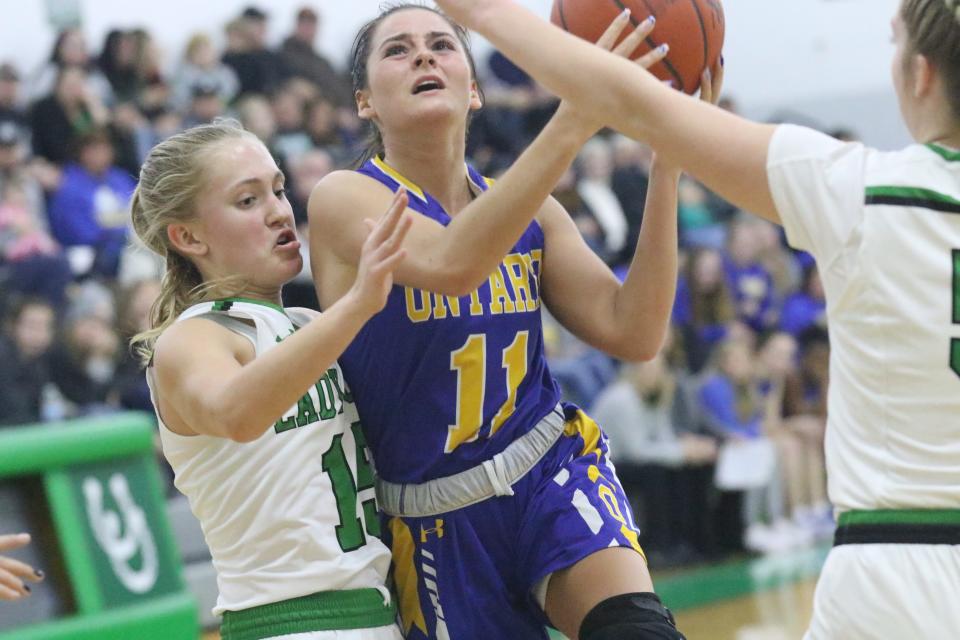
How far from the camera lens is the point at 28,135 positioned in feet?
29.1

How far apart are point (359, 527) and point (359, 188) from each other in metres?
0.77

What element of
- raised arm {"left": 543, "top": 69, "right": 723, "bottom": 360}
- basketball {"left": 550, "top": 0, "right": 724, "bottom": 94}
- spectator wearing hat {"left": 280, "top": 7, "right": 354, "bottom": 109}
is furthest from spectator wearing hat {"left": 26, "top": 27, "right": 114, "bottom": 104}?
basketball {"left": 550, "top": 0, "right": 724, "bottom": 94}

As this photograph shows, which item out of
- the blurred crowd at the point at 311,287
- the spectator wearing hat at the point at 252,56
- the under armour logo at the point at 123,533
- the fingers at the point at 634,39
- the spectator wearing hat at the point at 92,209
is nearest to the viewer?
the fingers at the point at 634,39

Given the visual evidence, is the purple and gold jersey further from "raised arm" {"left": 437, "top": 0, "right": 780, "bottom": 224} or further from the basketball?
"raised arm" {"left": 437, "top": 0, "right": 780, "bottom": 224}

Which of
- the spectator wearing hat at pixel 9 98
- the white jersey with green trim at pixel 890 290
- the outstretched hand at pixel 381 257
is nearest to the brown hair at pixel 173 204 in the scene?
the outstretched hand at pixel 381 257

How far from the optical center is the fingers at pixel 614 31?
2777mm

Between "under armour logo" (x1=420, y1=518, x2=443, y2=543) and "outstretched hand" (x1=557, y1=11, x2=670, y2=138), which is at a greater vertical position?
"outstretched hand" (x1=557, y1=11, x2=670, y2=138)

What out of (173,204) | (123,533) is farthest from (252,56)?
(173,204)

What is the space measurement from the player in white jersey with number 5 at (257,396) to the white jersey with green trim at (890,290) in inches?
31.7

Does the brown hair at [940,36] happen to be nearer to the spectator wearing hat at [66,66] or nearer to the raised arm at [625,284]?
the raised arm at [625,284]

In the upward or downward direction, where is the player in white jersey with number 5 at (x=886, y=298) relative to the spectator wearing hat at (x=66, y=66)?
downward

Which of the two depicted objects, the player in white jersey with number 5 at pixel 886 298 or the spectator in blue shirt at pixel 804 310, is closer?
the player in white jersey with number 5 at pixel 886 298

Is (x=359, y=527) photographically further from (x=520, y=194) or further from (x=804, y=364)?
(x=804, y=364)

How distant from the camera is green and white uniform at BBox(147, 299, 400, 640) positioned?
296 centimetres
